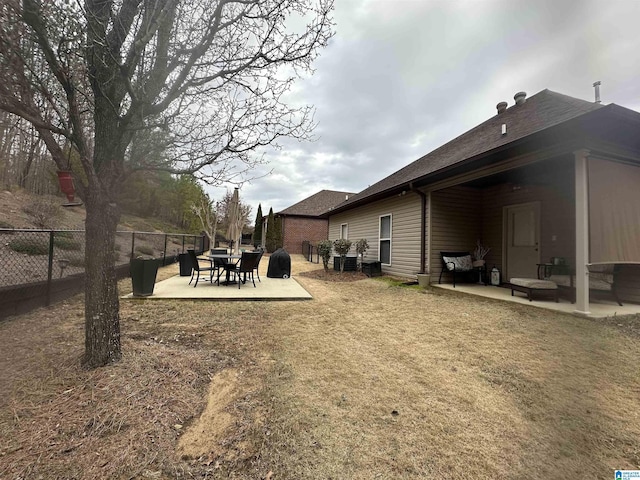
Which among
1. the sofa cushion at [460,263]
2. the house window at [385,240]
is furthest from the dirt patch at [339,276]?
the sofa cushion at [460,263]

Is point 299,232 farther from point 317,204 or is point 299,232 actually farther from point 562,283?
point 562,283

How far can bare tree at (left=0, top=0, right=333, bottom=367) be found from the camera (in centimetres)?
193

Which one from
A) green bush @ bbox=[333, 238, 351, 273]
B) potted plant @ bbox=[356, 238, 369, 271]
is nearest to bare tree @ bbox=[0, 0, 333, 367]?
green bush @ bbox=[333, 238, 351, 273]

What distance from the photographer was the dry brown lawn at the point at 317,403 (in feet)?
5.03

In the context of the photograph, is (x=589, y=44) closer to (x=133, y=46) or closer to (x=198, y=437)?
(x=133, y=46)

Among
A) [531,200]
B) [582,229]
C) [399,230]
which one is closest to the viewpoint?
[582,229]

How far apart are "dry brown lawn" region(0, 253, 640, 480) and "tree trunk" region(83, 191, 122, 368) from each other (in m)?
0.18

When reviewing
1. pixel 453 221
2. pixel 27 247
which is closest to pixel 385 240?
pixel 453 221

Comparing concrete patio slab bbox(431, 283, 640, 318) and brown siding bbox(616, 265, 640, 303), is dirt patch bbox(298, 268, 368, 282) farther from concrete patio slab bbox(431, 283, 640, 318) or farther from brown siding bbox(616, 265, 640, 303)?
brown siding bbox(616, 265, 640, 303)

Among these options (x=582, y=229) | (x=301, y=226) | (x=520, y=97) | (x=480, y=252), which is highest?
(x=520, y=97)

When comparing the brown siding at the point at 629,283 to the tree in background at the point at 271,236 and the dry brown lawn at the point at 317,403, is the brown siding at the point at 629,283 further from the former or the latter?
the tree in background at the point at 271,236

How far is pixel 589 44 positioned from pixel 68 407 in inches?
292

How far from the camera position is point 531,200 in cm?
698

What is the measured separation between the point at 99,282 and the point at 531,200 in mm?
8566
